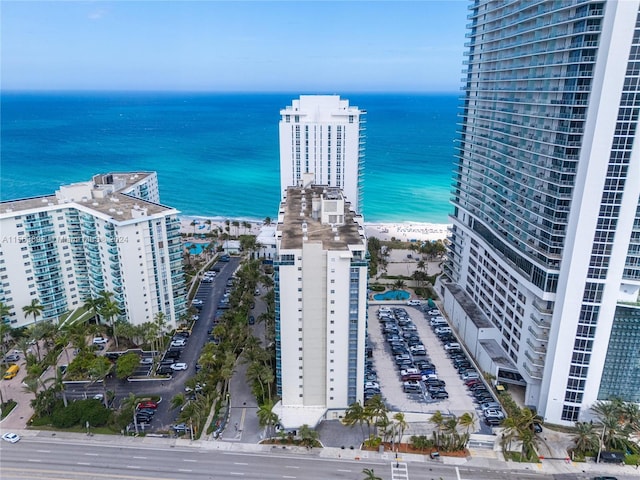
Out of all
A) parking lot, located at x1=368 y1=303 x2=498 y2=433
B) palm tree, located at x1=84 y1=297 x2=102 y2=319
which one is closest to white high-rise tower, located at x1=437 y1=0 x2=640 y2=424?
parking lot, located at x1=368 y1=303 x2=498 y2=433

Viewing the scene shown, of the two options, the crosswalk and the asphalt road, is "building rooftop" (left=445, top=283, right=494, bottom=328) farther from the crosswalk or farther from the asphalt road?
the crosswalk

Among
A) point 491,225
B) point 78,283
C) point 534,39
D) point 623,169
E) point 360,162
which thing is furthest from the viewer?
point 360,162

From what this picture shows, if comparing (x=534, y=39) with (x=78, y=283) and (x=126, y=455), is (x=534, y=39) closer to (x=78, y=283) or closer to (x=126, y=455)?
(x=126, y=455)

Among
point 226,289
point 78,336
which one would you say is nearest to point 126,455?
point 78,336

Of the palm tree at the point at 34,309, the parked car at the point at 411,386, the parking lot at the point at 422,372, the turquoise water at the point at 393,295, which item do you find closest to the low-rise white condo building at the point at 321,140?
the turquoise water at the point at 393,295

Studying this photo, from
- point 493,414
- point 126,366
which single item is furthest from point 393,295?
point 126,366
